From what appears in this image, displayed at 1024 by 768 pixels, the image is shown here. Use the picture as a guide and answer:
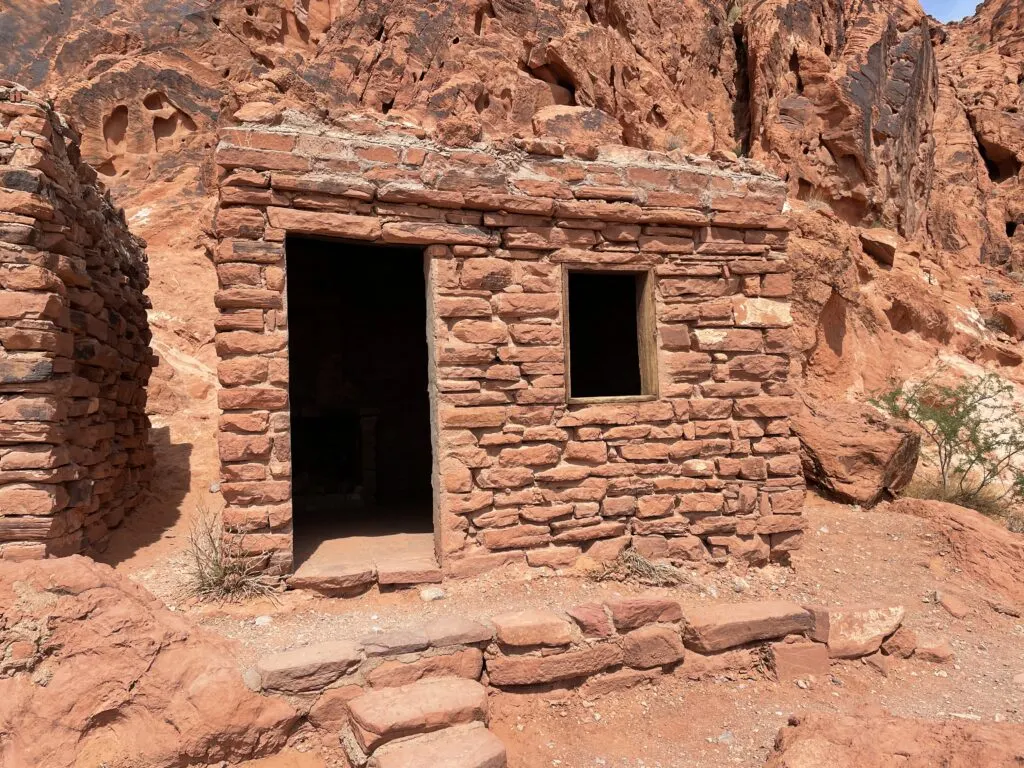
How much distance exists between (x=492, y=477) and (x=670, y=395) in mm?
1562

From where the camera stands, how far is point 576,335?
817cm

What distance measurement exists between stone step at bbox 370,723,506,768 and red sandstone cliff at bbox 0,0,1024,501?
25.8ft

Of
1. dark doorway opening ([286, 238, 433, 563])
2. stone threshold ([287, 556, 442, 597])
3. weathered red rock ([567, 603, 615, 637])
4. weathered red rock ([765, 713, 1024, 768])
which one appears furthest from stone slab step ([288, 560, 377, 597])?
dark doorway opening ([286, 238, 433, 563])

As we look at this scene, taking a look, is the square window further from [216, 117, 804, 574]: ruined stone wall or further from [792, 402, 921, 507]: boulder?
[792, 402, 921, 507]: boulder

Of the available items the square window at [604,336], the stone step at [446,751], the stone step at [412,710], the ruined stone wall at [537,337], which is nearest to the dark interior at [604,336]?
the square window at [604,336]

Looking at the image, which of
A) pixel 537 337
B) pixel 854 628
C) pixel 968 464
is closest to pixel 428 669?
pixel 537 337

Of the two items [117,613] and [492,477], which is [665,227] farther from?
[117,613]

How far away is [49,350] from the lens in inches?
173

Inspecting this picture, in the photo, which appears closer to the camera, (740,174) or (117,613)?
(117,613)

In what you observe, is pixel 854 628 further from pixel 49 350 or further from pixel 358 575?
pixel 49 350

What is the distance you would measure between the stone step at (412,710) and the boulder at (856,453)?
526 cm

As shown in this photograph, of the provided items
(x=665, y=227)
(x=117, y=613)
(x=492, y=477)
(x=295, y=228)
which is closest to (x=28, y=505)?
(x=117, y=613)

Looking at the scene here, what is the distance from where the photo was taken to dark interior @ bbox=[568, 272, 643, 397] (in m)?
7.39

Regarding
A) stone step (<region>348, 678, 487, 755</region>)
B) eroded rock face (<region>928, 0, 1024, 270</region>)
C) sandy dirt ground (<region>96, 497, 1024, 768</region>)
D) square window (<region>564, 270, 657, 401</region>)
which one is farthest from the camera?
eroded rock face (<region>928, 0, 1024, 270</region>)
